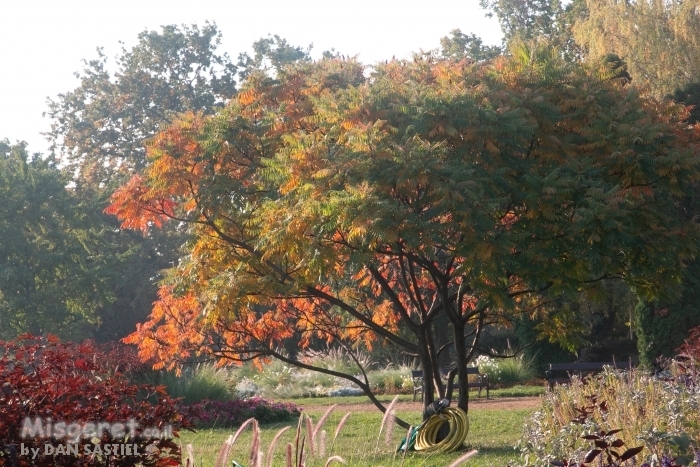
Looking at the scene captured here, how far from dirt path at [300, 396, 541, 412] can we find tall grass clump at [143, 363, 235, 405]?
1884 millimetres

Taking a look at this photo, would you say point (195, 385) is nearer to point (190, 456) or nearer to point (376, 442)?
point (376, 442)

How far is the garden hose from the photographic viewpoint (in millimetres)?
10581

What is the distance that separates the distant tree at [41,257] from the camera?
94.9 feet

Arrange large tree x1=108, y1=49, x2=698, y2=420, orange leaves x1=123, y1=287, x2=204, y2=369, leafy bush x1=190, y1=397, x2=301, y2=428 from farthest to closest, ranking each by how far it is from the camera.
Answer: leafy bush x1=190, y1=397, x2=301, y2=428
orange leaves x1=123, y1=287, x2=204, y2=369
large tree x1=108, y1=49, x2=698, y2=420

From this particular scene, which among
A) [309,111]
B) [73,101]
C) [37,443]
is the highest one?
[73,101]

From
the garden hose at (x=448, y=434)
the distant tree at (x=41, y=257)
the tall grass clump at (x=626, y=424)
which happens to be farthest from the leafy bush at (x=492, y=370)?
the distant tree at (x=41, y=257)

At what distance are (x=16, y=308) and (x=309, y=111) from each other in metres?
20.3

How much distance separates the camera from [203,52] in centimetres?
4900

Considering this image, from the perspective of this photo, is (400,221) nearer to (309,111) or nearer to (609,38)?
(309,111)

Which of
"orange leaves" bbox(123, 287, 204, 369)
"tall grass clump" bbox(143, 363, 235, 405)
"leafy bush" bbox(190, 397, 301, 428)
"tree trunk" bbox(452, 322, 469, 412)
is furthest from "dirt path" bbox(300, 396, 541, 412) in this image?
"orange leaves" bbox(123, 287, 204, 369)

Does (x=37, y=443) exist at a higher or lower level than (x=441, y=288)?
lower

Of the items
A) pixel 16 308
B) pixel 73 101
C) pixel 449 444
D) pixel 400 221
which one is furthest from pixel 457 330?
pixel 73 101

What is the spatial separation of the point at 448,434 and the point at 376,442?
1.57 metres

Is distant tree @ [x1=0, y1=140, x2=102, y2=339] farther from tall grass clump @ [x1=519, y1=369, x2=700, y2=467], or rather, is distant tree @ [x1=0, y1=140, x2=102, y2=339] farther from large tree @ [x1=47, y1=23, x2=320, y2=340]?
tall grass clump @ [x1=519, y1=369, x2=700, y2=467]
